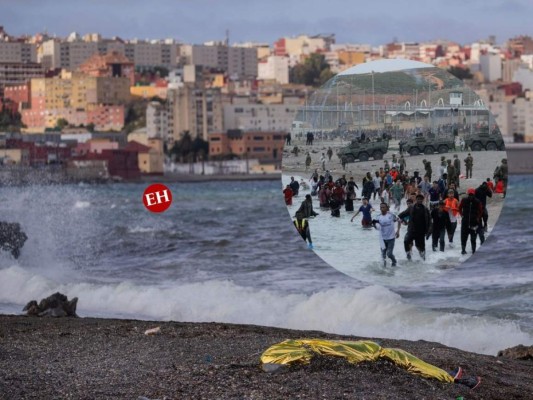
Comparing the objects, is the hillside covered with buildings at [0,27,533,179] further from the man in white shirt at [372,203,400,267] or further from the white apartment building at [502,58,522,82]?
the man in white shirt at [372,203,400,267]

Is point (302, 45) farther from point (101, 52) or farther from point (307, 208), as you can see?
point (307, 208)

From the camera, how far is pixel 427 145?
7.68m

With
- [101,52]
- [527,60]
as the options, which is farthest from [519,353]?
[101,52]

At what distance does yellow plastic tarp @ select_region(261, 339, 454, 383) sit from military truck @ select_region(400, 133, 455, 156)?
37.6 inches

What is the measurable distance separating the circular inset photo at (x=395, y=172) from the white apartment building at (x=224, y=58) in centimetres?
15742

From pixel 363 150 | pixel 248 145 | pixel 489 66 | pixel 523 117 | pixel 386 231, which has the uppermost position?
pixel 489 66

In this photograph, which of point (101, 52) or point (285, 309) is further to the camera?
point (101, 52)

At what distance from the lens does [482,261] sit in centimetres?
1758

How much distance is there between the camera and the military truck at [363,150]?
25.3 feet

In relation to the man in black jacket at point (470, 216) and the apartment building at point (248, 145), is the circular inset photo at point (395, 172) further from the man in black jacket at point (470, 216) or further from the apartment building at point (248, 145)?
the apartment building at point (248, 145)

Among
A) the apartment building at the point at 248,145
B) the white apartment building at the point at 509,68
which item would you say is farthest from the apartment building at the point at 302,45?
the apartment building at the point at 248,145

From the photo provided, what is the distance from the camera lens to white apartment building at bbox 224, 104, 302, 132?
11312 centimetres

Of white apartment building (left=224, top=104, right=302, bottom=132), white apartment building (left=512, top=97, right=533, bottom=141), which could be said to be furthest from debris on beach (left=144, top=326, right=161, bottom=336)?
white apartment building (left=512, top=97, right=533, bottom=141)

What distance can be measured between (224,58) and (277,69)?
18.5m
